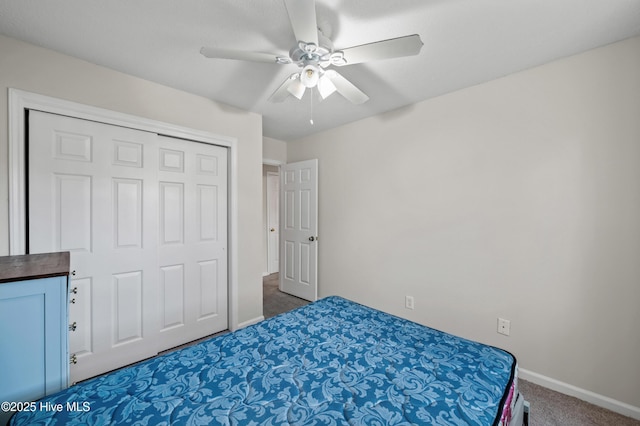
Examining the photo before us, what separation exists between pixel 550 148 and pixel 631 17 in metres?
0.78

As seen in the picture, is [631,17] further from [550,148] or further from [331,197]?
[331,197]

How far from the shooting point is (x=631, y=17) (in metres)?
1.46

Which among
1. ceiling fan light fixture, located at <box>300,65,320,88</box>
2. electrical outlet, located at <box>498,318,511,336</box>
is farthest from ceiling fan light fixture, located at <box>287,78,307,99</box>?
electrical outlet, located at <box>498,318,511,336</box>

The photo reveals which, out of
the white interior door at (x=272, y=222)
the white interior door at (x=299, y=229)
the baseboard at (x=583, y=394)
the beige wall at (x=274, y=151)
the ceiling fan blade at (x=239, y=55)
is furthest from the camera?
the white interior door at (x=272, y=222)

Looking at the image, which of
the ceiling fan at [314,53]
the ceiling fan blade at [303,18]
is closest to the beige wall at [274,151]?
the ceiling fan at [314,53]

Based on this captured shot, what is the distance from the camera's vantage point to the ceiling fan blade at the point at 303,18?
108cm

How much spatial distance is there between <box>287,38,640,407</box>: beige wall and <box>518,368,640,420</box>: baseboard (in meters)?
0.04

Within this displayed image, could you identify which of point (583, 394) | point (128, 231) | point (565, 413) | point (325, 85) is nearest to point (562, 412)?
point (565, 413)

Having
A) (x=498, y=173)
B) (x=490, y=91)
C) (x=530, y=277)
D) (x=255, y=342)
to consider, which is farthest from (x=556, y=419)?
(x=490, y=91)

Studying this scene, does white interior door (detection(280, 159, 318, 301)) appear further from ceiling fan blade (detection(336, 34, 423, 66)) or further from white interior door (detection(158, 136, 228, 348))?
ceiling fan blade (detection(336, 34, 423, 66))

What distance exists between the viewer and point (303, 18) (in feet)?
3.79

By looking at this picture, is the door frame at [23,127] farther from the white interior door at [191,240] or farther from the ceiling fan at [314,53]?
the ceiling fan at [314,53]

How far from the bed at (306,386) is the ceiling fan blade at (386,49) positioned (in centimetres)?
154

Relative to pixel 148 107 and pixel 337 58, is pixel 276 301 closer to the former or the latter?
pixel 148 107
